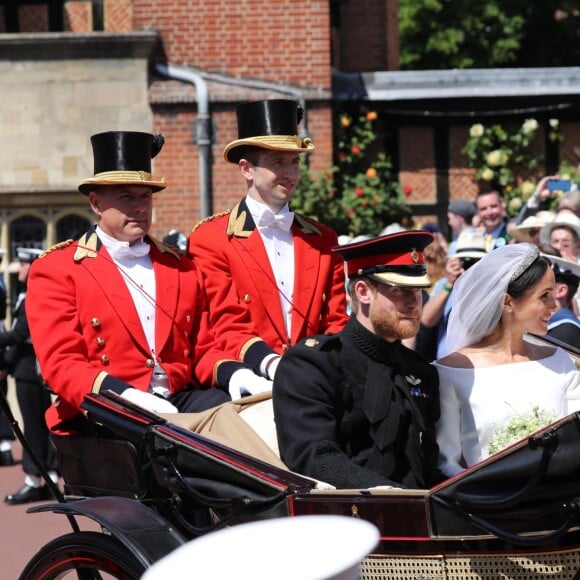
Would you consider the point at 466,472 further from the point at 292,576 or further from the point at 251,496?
the point at 292,576

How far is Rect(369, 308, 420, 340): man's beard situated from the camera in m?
4.18

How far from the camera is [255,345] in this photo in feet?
17.4

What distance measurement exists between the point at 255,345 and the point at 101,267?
0.70m

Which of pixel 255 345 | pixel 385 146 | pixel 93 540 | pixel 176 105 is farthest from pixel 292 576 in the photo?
pixel 385 146

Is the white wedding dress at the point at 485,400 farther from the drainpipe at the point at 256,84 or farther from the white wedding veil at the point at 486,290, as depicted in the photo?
the drainpipe at the point at 256,84

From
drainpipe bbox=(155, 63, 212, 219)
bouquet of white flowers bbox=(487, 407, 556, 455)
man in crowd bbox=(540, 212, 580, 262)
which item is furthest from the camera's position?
drainpipe bbox=(155, 63, 212, 219)

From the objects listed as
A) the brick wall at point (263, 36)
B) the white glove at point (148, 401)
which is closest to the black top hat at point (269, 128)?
the white glove at point (148, 401)

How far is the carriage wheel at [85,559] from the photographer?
399 centimetres

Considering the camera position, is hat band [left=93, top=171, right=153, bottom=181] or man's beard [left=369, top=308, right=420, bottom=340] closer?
man's beard [left=369, top=308, right=420, bottom=340]

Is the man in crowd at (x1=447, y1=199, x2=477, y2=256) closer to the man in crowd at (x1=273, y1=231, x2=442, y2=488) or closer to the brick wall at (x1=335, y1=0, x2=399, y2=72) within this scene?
the man in crowd at (x1=273, y1=231, x2=442, y2=488)

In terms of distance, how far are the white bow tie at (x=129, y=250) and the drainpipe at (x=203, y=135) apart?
8861 millimetres

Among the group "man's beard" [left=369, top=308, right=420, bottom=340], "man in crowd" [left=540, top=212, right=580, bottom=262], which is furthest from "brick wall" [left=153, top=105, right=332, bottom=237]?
"man's beard" [left=369, top=308, right=420, bottom=340]

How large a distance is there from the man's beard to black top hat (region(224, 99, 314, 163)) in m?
1.39

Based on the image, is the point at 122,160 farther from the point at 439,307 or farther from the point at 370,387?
the point at 439,307
